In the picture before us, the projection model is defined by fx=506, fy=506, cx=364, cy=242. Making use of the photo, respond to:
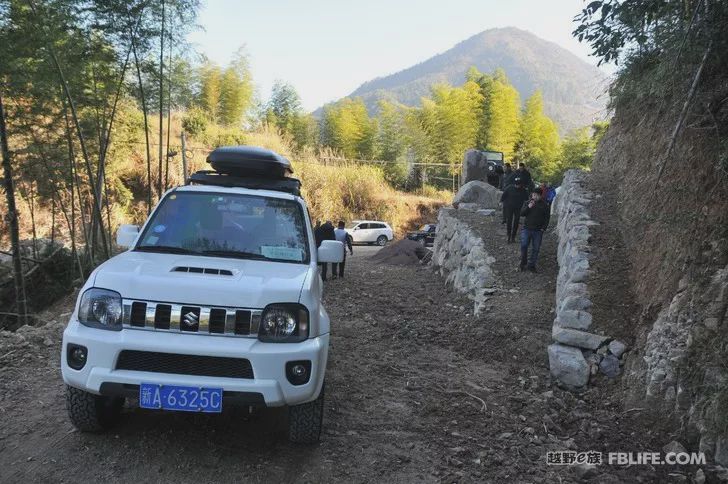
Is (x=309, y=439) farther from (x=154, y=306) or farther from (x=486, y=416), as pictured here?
(x=486, y=416)

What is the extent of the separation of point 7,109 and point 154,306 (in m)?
8.91

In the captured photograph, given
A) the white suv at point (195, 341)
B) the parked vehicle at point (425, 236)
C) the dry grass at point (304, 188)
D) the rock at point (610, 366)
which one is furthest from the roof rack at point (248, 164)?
the dry grass at point (304, 188)

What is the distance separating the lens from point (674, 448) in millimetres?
3490

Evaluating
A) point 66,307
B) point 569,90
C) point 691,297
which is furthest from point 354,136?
point 569,90

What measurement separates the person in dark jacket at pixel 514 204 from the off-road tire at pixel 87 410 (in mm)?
8195

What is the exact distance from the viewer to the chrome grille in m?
2.88

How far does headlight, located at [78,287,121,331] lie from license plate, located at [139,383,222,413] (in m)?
0.44

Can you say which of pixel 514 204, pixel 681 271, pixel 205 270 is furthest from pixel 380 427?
pixel 514 204

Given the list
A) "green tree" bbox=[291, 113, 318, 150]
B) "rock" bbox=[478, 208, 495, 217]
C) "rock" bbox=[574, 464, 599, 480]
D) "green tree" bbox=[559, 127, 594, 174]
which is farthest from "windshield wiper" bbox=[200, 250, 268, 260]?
"green tree" bbox=[559, 127, 594, 174]

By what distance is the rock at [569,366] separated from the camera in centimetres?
483

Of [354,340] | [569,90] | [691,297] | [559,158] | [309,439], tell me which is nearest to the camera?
[309,439]

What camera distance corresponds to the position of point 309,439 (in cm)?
331

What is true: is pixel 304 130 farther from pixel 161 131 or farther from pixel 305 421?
pixel 305 421

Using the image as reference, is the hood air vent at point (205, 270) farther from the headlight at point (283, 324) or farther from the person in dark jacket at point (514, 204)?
the person in dark jacket at point (514, 204)
